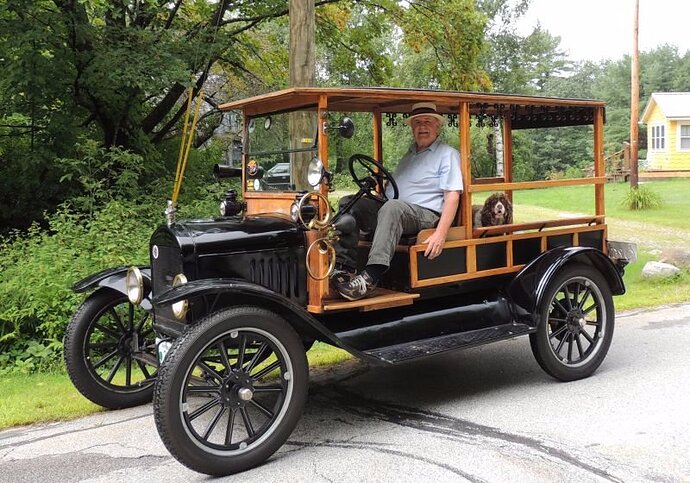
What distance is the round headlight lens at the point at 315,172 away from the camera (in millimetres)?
4289

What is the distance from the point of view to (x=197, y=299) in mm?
4133

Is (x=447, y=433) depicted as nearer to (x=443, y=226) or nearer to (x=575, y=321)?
(x=443, y=226)

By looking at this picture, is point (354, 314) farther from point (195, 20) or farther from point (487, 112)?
point (195, 20)

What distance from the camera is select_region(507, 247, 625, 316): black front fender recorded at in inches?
199

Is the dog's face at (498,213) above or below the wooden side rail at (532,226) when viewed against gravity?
above

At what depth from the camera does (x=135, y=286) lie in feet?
14.6

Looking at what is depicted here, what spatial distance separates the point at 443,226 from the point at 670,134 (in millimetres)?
32538

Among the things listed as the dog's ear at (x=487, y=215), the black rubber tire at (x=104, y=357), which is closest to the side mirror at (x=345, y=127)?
the dog's ear at (x=487, y=215)

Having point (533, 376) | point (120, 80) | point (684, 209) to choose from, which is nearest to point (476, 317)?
point (533, 376)

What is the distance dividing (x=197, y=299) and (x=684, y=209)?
16836 mm

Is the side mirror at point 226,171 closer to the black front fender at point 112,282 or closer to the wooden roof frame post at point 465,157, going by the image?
the black front fender at point 112,282

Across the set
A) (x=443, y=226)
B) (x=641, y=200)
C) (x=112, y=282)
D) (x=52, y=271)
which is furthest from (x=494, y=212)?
(x=641, y=200)

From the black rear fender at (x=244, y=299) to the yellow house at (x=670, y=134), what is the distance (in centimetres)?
3252

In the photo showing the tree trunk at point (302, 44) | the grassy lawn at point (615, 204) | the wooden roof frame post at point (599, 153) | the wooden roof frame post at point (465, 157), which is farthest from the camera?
the grassy lawn at point (615, 204)
